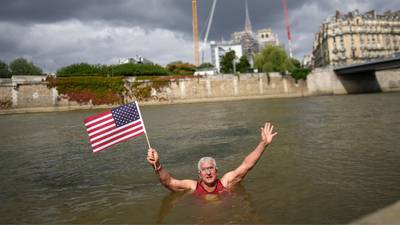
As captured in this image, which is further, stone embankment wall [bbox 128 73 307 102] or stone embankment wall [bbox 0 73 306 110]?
stone embankment wall [bbox 128 73 307 102]

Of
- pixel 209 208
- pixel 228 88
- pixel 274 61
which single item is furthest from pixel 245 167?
pixel 274 61

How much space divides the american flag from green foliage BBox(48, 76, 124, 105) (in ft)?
176

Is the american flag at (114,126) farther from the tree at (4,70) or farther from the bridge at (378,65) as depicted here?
the tree at (4,70)

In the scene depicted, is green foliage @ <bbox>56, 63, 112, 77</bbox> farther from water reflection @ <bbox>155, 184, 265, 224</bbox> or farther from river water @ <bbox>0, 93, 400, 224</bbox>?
water reflection @ <bbox>155, 184, 265, 224</bbox>

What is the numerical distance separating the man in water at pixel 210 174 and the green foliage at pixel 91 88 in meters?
54.0

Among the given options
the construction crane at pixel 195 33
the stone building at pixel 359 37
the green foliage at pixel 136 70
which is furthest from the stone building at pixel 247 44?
the green foliage at pixel 136 70

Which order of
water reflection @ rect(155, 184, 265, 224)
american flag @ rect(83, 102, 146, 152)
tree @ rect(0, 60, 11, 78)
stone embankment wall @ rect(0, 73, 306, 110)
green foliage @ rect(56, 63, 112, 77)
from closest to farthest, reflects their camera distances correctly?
water reflection @ rect(155, 184, 265, 224), american flag @ rect(83, 102, 146, 152), stone embankment wall @ rect(0, 73, 306, 110), green foliage @ rect(56, 63, 112, 77), tree @ rect(0, 60, 11, 78)

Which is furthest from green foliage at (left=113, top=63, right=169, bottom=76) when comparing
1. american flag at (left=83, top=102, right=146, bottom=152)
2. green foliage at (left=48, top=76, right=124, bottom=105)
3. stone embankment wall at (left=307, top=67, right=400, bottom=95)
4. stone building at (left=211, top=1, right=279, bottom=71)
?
stone building at (left=211, top=1, right=279, bottom=71)

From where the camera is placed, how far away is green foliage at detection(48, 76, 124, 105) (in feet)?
185

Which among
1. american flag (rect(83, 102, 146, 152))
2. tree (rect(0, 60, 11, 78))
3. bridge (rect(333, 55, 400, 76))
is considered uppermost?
tree (rect(0, 60, 11, 78))

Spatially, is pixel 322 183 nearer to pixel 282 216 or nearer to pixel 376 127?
pixel 282 216

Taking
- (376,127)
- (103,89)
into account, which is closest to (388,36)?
(103,89)

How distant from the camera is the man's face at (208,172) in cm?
597

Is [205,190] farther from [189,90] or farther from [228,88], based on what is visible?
[228,88]
